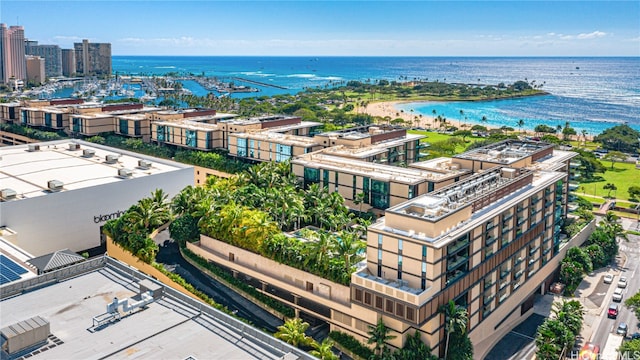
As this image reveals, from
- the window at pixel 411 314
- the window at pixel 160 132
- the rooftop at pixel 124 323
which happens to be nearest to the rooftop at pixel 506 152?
the window at pixel 411 314

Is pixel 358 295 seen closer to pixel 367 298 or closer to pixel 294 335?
pixel 367 298

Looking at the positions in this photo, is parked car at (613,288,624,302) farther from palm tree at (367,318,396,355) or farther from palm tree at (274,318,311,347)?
palm tree at (274,318,311,347)

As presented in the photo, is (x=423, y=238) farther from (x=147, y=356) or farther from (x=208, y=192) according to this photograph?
(x=208, y=192)

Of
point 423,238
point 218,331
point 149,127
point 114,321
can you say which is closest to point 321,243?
point 423,238

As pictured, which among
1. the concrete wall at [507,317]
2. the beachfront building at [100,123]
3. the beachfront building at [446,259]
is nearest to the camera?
the beachfront building at [446,259]

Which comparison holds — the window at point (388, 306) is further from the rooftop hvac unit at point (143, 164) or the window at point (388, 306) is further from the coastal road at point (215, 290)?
the rooftop hvac unit at point (143, 164)

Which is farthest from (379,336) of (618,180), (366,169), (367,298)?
(618,180)
